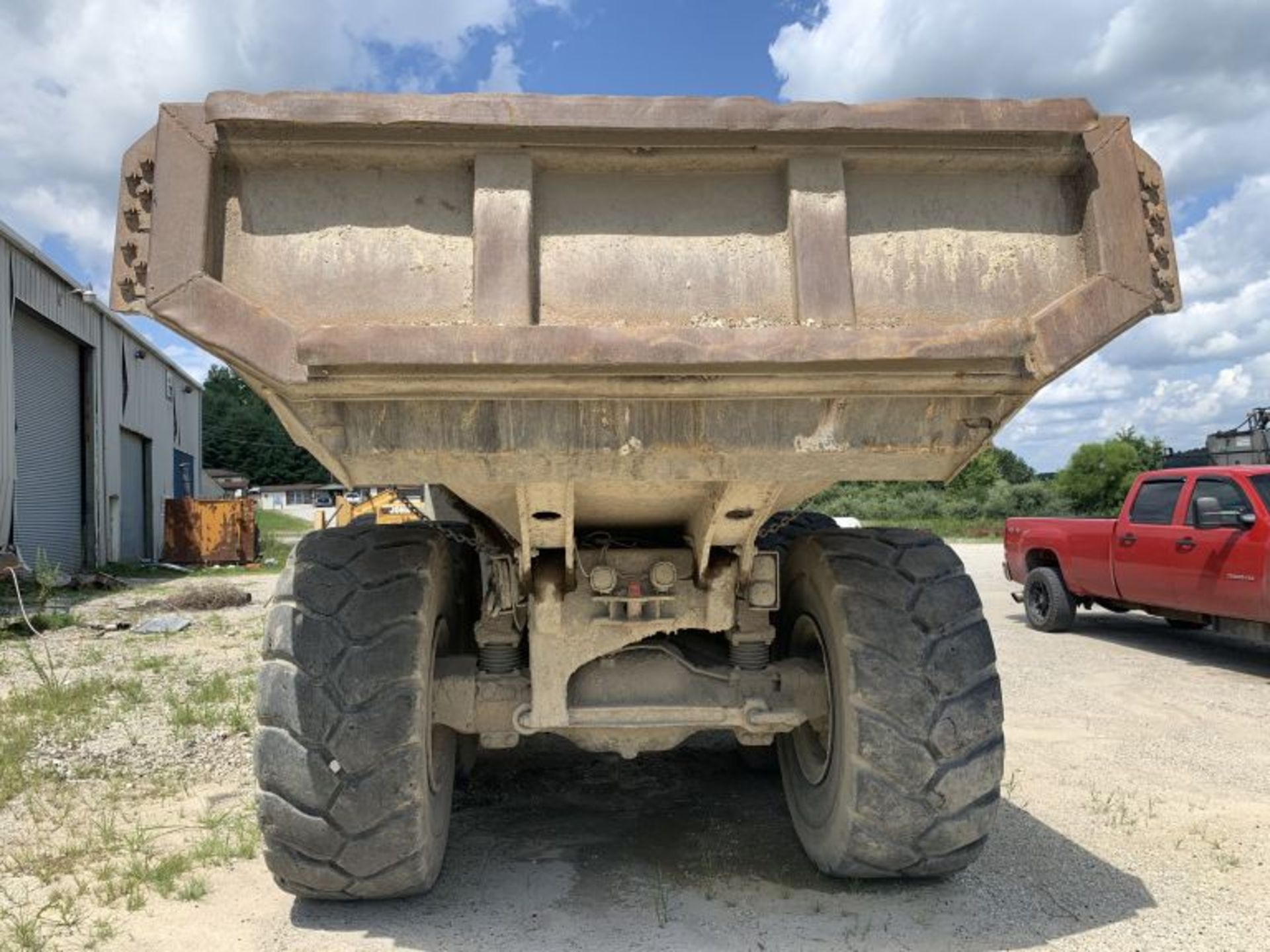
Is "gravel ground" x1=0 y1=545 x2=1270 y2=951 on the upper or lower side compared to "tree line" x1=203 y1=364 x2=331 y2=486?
lower

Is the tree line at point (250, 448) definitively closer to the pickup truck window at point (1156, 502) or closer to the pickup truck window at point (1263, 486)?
the pickup truck window at point (1156, 502)

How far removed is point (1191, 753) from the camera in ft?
19.1

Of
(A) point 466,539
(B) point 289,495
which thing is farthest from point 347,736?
Answer: (B) point 289,495

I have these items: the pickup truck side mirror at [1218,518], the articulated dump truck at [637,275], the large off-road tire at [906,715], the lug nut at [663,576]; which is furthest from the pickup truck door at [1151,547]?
the articulated dump truck at [637,275]

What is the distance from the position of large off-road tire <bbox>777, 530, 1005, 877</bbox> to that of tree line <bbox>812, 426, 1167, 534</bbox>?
30.8m

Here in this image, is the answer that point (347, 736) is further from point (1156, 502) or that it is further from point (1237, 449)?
point (1237, 449)

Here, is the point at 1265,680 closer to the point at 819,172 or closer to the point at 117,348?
the point at 819,172

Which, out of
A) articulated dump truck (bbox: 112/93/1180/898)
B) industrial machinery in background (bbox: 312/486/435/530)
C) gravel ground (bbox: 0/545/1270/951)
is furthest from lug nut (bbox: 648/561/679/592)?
industrial machinery in background (bbox: 312/486/435/530)

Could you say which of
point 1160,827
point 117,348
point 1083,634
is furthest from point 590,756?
point 117,348

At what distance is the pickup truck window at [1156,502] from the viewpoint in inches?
368

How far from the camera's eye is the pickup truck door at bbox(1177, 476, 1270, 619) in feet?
26.2

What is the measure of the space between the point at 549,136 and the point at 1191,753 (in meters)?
5.50

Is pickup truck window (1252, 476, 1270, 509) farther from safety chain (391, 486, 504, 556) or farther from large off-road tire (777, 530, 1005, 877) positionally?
safety chain (391, 486, 504, 556)

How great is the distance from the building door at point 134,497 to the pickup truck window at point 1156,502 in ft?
70.8
